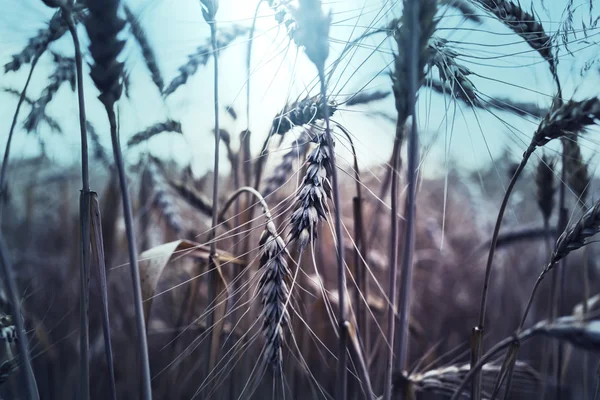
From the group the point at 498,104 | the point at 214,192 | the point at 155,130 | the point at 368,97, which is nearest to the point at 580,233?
the point at 498,104

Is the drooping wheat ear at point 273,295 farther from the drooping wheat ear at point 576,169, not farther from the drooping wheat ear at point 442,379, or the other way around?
the drooping wheat ear at point 576,169

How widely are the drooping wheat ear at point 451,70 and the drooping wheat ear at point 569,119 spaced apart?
9cm

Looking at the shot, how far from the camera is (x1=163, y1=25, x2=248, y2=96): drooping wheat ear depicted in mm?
647

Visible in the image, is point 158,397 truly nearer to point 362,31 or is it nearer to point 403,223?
point 403,223

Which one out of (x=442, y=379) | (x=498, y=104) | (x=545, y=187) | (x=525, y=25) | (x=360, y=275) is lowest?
(x=442, y=379)

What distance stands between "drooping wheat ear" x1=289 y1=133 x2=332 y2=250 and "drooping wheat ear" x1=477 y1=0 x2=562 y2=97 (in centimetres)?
31

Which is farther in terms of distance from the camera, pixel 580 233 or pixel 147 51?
pixel 147 51

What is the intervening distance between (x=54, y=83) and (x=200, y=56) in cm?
23

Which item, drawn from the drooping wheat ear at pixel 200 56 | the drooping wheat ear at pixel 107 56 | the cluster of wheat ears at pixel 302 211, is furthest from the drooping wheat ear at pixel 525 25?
the drooping wheat ear at pixel 107 56

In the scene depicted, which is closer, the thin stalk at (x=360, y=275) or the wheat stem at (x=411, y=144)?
the wheat stem at (x=411, y=144)

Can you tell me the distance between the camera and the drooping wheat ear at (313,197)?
43cm

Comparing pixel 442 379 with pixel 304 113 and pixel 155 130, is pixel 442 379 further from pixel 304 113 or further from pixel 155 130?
pixel 155 130

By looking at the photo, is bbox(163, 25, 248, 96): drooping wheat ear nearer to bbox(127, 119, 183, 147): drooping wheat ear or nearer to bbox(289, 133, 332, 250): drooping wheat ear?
bbox(127, 119, 183, 147): drooping wheat ear

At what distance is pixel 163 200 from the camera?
84 centimetres
